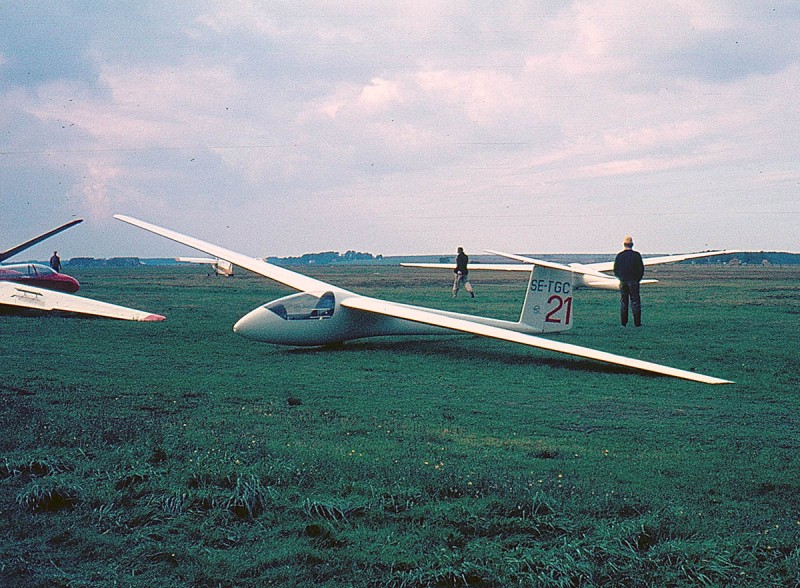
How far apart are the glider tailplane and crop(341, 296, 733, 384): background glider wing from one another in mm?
1938

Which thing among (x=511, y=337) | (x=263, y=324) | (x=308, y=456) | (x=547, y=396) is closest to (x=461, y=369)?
(x=511, y=337)

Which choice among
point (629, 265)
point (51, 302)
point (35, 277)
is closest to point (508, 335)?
point (629, 265)

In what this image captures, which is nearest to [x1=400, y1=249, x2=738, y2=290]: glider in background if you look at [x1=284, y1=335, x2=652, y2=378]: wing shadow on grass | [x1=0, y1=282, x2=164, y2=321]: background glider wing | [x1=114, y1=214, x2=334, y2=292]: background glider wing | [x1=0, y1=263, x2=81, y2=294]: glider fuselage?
[x1=284, y1=335, x2=652, y2=378]: wing shadow on grass

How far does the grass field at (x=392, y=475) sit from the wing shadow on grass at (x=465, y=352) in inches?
16.5

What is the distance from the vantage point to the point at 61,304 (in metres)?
18.4

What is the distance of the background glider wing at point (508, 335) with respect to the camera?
10.1 m

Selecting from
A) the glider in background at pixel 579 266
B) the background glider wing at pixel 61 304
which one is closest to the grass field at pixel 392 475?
the glider in background at pixel 579 266

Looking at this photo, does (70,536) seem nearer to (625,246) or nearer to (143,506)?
(143,506)

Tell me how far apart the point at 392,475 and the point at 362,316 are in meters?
9.09

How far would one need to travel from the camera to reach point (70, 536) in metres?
4.35

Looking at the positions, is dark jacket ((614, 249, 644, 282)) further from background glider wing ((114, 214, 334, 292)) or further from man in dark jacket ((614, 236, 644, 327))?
background glider wing ((114, 214, 334, 292))

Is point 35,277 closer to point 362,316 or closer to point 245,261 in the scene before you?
point 245,261

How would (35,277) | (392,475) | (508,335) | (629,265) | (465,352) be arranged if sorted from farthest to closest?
(35,277)
(629,265)
(465,352)
(508,335)
(392,475)

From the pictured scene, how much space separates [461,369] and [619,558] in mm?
7681
